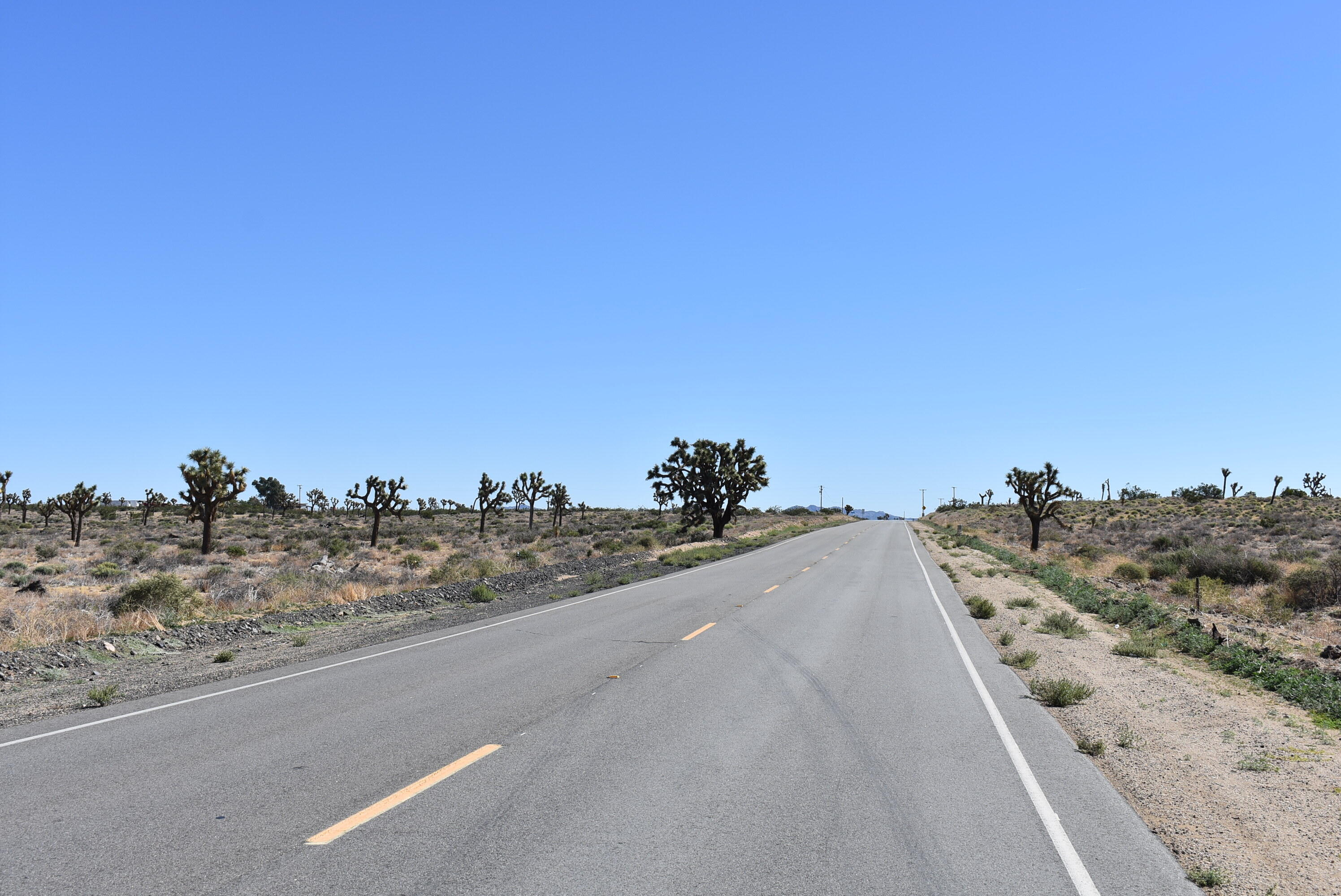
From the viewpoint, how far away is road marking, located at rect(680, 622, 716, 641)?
45.8 ft

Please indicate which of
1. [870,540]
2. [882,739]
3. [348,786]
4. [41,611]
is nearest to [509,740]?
[348,786]

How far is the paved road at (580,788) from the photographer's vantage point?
15.3ft

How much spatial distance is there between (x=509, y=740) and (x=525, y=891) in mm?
3100

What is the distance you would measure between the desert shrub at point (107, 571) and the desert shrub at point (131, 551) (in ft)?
13.8

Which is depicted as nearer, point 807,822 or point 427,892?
point 427,892

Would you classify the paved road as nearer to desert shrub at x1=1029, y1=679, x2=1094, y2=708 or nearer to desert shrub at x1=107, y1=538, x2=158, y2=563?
desert shrub at x1=1029, y1=679, x2=1094, y2=708

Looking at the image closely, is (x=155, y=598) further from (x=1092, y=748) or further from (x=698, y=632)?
(x=1092, y=748)

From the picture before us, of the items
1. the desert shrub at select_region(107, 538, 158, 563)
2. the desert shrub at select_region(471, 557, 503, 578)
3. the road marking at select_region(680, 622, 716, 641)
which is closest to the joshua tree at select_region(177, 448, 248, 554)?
the desert shrub at select_region(107, 538, 158, 563)

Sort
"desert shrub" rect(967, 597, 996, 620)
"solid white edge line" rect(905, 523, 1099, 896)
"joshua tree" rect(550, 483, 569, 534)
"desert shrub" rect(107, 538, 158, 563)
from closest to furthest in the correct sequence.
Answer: "solid white edge line" rect(905, 523, 1099, 896)
"desert shrub" rect(967, 597, 996, 620)
"desert shrub" rect(107, 538, 158, 563)
"joshua tree" rect(550, 483, 569, 534)

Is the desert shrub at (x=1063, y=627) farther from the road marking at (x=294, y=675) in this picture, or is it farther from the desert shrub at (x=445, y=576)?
the desert shrub at (x=445, y=576)

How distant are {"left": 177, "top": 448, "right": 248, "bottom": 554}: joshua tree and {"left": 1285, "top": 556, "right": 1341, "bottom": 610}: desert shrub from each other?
4399cm

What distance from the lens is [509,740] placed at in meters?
7.37

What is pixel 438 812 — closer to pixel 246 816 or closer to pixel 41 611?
pixel 246 816

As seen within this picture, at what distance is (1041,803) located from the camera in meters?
Result: 6.10
